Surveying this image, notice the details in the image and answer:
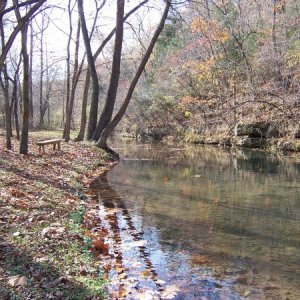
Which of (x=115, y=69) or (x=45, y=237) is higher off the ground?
(x=115, y=69)

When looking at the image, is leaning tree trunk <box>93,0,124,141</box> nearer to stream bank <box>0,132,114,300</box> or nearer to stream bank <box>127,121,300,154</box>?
stream bank <box>0,132,114,300</box>

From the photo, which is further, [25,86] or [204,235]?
[25,86]

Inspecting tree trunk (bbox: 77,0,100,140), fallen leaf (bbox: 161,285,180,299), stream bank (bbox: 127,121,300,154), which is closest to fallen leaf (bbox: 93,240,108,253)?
fallen leaf (bbox: 161,285,180,299)

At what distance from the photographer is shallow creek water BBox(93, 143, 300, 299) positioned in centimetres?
506

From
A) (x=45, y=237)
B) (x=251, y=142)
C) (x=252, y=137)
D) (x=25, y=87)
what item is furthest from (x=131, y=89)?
(x=45, y=237)

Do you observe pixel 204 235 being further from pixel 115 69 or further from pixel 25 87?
pixel 115 69

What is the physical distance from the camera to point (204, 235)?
7121mm

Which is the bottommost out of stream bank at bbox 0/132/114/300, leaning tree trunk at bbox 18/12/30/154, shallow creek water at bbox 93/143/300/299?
shallow creek water at bbox 93/143/300/299

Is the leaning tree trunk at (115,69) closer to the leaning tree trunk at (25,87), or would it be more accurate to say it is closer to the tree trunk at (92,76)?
the tree trunk at (92,76)

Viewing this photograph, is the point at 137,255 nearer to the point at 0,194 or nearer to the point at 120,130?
the point at 0,194

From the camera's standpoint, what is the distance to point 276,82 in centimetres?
2753

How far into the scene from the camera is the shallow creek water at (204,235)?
5059 mm

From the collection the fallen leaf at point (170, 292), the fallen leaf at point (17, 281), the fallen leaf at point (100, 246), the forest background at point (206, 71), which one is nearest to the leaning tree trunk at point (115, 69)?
the forest background at point (206, 71)

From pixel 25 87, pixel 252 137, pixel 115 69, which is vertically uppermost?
pixel 115 69
